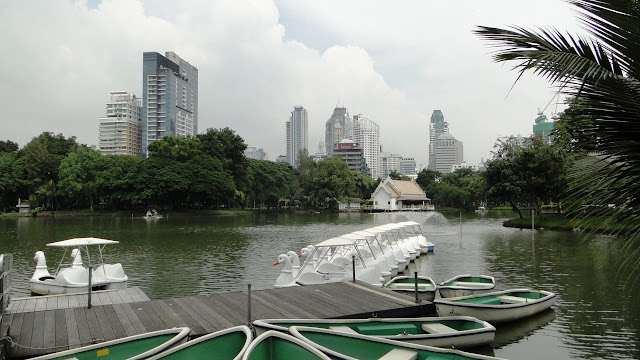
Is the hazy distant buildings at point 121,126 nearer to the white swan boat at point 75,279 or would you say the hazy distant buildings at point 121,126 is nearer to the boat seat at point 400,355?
the white swan boat at point 75,279

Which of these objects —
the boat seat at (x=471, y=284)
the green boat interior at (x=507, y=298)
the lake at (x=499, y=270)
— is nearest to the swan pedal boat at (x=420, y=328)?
the lake at (x=499, y=270)

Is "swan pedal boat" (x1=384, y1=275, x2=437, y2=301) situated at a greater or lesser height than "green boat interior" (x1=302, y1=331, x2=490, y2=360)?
lesser

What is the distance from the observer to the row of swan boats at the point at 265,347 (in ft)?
18.3

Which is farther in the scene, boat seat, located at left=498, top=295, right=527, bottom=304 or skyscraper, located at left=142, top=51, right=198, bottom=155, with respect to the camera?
skyscraper, located at left=142, top=51, right=198, bottom=155

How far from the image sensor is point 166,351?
5.64 m

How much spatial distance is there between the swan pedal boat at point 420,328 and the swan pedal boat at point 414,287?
2355 mm

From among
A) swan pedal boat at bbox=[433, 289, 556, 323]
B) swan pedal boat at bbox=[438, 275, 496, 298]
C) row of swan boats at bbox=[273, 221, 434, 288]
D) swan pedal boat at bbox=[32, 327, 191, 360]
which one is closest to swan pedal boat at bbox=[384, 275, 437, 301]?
swan pedal boat at bbox=[438, 275, 496, 298]

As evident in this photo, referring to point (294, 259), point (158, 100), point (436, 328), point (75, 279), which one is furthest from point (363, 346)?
point (158, 100)

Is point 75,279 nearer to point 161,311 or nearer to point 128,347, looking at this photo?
point 161,311

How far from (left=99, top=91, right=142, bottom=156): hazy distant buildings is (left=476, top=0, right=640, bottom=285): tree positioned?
156 m

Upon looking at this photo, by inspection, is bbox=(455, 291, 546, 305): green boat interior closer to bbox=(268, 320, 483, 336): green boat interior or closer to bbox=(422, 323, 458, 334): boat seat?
bbox=(268, 320, 483, 336): green boat interior

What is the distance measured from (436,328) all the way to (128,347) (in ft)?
16.8

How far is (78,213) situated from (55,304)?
60127mm

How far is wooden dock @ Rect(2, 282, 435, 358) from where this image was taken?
7.24 meters
